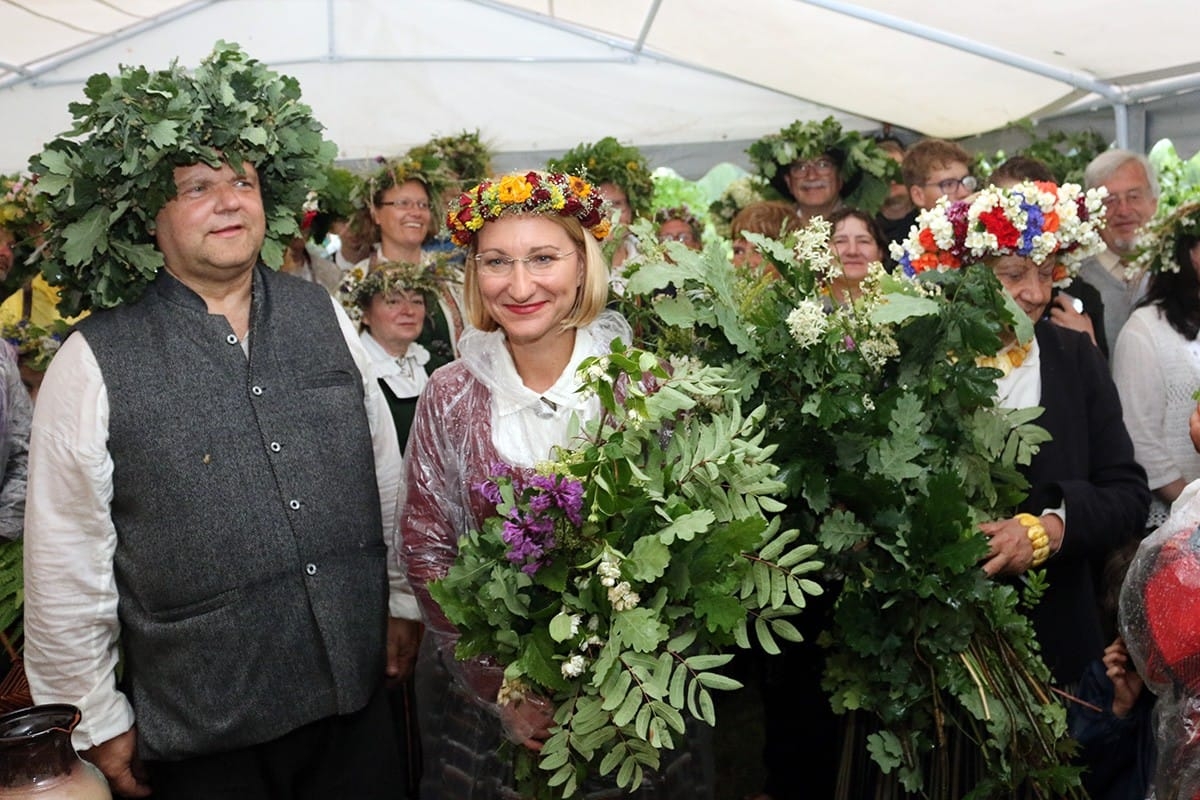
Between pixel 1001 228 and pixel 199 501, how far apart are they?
2.05 meters

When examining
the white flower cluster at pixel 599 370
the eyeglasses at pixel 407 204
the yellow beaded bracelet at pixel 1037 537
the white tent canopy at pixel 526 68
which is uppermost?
the white tent canopy at pixel 526 68

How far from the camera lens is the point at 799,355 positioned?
8.72ft

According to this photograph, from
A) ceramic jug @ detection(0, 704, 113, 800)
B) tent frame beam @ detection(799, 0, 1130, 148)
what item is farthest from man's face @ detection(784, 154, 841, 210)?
ceramic jug @ detection(0, 704, 113, 800)

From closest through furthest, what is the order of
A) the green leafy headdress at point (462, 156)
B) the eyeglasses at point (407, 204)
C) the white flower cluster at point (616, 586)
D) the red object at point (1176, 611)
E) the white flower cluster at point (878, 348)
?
1. the red object at point (1176, 611)
2. the white flower cluster at point (616, 586)
3. the white flower cluster at point (878, 348)
4. the eyeglasses at point (407, 204)
5. the green leafy headdress at point (462, 156)

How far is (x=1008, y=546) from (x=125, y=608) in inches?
78.0

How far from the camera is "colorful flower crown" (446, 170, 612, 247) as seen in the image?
256 cm

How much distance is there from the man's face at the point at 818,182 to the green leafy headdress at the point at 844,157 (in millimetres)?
33

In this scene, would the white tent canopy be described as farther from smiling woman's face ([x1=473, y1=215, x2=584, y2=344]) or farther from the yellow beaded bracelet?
smiling woman's face ([x1=473, y1=215, x2=584, y2=344])

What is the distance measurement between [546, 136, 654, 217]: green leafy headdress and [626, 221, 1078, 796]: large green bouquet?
2930mm

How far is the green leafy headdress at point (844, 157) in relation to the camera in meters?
5.62

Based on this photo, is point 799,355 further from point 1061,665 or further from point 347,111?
point 347,111

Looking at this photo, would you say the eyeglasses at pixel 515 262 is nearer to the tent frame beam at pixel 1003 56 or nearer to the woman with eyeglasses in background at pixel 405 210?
the woman with eyeglasses in background at pixel 405 210

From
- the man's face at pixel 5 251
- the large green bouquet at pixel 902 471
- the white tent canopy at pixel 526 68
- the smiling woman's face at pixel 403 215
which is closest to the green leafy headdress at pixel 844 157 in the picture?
the white tent canopy at pixel 526 68

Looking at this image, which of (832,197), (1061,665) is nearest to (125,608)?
(1061,665)
